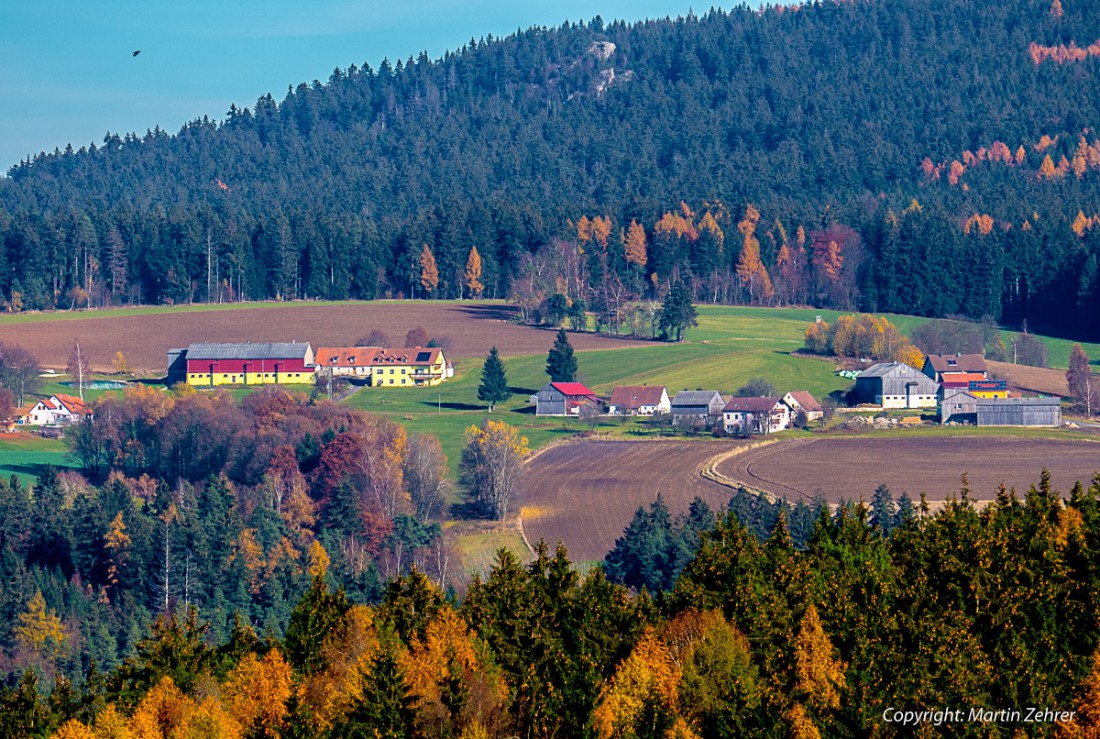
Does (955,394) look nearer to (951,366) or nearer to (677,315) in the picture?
(951,366)

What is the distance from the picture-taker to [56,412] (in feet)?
364

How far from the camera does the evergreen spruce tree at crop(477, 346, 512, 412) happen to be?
114 meters

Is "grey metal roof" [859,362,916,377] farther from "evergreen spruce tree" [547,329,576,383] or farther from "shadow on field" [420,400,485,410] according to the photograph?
"shadow on field" [420,400,485,410]

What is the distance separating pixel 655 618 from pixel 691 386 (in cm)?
7456

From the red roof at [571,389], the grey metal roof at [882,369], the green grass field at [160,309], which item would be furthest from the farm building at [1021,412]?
the green grass field at [160,309]

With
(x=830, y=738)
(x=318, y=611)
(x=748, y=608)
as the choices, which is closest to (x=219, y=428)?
(x=318, y=611)

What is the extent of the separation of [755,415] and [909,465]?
15.3 m

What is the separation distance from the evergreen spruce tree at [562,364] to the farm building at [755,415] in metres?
13.6

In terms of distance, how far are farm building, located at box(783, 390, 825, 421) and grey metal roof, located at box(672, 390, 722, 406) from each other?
4774 mm

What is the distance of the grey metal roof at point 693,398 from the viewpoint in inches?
4294

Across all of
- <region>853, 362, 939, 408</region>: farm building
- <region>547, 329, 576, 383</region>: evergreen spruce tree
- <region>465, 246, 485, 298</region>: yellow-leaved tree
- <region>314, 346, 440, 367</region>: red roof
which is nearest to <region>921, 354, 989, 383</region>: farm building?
<region>853, 362, 939, 408</region>: farm building

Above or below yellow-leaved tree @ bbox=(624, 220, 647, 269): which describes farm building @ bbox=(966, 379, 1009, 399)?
below

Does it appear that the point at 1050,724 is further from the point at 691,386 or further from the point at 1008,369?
the point at 1008,369

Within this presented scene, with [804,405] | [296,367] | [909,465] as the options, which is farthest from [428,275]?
[909,465]
